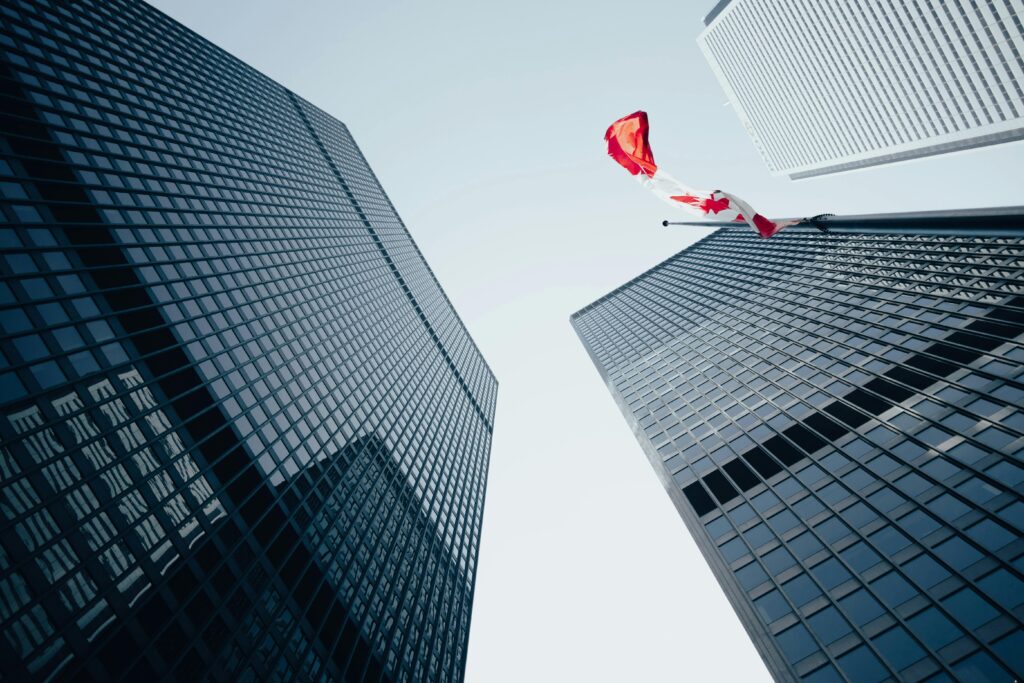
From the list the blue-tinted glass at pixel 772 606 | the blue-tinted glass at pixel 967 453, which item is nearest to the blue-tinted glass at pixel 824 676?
the blue-tinted glass at pixel 772 606

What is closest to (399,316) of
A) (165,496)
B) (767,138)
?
(165,496)

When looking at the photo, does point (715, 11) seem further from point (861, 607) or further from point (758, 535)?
point (861, 607)

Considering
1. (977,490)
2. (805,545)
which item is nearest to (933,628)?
(805,545)

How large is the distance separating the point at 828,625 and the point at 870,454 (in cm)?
1037

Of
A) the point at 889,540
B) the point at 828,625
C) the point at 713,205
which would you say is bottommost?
the point at 828,625

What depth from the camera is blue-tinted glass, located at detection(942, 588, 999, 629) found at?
20.6 m

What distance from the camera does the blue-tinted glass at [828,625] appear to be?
23438mm

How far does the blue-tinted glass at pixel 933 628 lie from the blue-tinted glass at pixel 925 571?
1228mm

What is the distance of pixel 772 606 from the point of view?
1039 inches

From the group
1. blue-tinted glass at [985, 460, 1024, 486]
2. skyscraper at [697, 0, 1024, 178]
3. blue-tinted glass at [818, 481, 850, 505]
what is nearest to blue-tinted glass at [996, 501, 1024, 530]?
blue-tinted glass at [985, 460, 1024, 486]

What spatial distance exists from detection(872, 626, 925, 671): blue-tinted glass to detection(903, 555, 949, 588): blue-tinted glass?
90.9 inches

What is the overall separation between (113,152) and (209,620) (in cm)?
3718

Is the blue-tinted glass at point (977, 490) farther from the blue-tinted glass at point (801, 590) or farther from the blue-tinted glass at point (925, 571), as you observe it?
the blue-tinted glass at point (801, 590)

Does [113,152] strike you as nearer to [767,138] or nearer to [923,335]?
[923,335]
